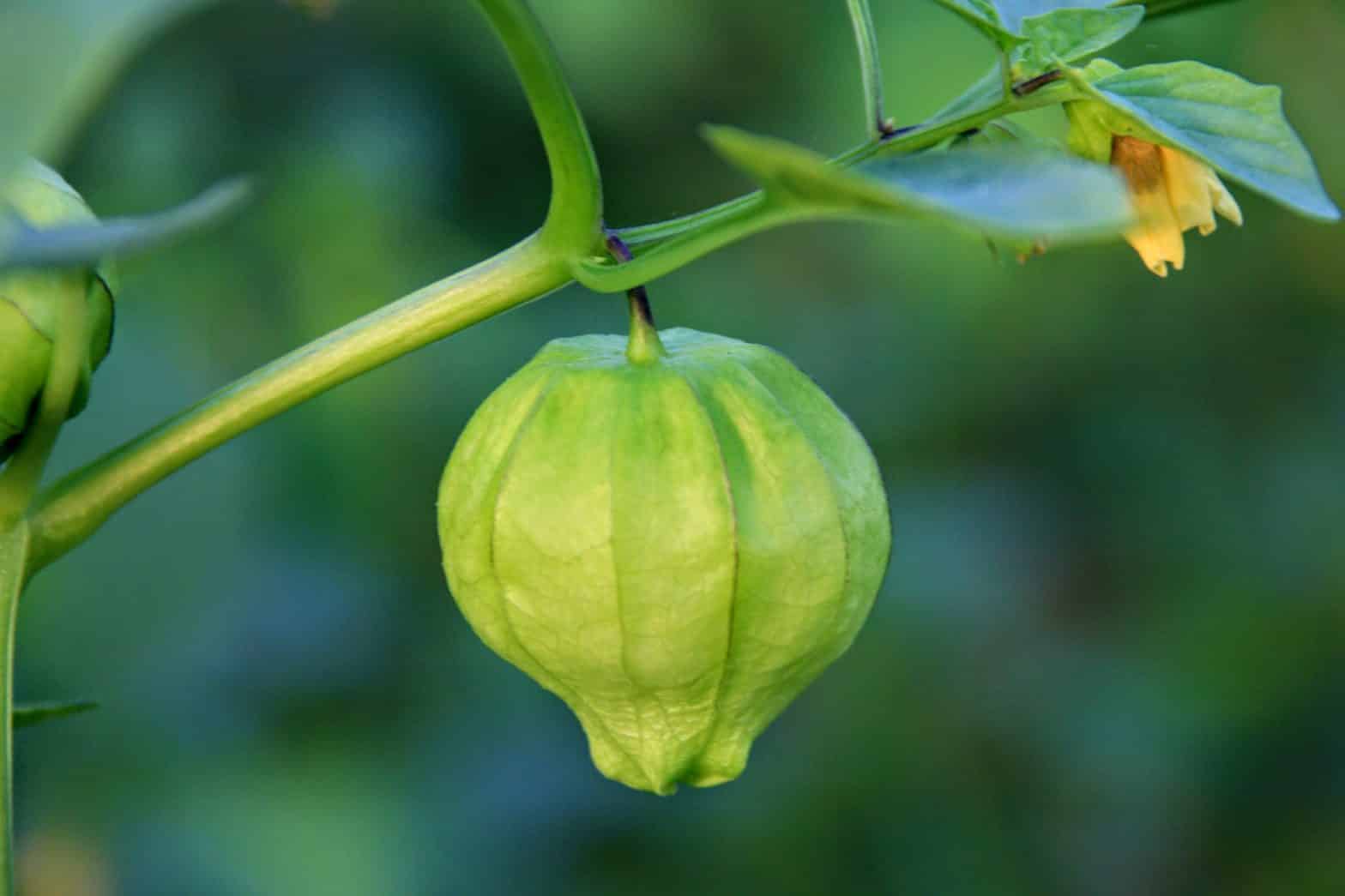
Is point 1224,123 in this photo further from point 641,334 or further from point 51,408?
point 51,408

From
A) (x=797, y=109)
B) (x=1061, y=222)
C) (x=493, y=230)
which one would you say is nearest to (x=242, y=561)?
(x=493, y=230)

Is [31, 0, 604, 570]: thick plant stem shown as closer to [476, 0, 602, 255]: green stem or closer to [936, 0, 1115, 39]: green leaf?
[476, 0, 602, 255]: green stem

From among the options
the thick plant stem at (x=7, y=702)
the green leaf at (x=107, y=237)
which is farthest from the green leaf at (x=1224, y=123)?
the thick plant stem at (x=7, y=702)

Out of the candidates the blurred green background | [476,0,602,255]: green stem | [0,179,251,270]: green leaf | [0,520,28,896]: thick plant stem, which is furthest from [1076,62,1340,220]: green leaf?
the blurred green background

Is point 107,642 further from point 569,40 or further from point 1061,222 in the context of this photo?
point 1061,222

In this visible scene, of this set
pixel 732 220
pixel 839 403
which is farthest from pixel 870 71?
pixel 839 403

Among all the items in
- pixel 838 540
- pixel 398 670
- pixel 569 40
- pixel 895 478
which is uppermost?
pixel 569 40

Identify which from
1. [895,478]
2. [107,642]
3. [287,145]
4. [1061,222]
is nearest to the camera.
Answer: [1061,222]
